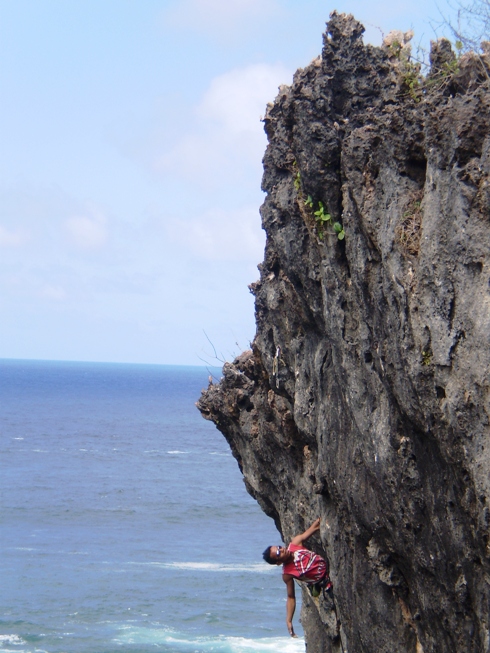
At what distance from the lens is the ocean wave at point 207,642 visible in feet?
89.9

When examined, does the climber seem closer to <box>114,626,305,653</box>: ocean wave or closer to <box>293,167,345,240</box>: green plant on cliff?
<box>293,167,345,240</box>: green plant on cliff

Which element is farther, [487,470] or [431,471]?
[431,471]

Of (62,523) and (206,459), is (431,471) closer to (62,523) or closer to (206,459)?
(62,523)

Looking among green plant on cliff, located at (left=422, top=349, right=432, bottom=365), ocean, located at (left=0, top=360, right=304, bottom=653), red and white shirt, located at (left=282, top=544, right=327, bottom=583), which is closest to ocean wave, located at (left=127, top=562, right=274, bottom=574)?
ocean, located at (left=0, top=360, right=304, bottom=653)

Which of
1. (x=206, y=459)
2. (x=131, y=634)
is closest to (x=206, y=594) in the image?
(x=131, y=634)

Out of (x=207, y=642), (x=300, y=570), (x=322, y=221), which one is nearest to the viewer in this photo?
(x=322, y=221)

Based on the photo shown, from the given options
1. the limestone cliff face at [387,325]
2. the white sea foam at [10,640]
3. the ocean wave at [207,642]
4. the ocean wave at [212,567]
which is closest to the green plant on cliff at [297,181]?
the limestone cliff face at [387,325]

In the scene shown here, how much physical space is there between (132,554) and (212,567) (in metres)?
5.12

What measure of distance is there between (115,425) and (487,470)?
9925 centimetres

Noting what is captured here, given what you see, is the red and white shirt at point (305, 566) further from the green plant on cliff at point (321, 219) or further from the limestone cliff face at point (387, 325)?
the green plant on cliff at point (321, 219)

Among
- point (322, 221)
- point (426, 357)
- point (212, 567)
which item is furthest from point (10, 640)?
point (426, 357)

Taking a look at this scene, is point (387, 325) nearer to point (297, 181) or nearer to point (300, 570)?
point (297, 181)

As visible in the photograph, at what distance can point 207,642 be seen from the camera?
2831 centimetres

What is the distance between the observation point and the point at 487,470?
645 centimetres
